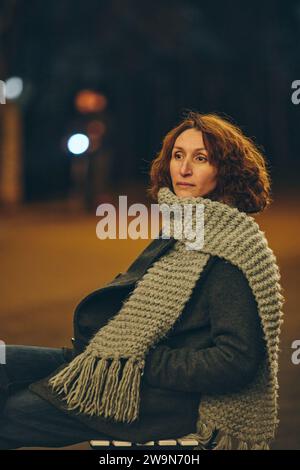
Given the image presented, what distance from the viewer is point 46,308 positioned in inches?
372

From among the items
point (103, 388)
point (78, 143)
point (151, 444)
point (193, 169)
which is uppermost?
point (78, 143)

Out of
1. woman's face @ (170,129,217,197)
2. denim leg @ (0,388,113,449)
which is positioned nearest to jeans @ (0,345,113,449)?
denim leg @ (0,388,113,449)

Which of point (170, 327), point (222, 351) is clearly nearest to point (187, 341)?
point (170, 327)

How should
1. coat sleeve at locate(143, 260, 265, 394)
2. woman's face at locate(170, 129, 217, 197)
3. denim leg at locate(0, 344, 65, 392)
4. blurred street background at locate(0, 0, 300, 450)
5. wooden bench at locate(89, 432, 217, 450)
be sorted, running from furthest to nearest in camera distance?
1. blurred street background at locate(0, 0, 300, 450)
2. denim leg at locate(0, 344, 65, 392)
3. woman's face at locate(170, 129, 217, 197)
4. wooden bench at locate(89, 432, 217, 450)
5. coat sleeve at locate(143, 260, 265, 394)

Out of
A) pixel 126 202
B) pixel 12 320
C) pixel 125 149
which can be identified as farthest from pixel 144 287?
pixel 125 149

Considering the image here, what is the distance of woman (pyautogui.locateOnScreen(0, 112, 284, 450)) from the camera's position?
312cm

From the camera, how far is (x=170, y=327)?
3193 mm

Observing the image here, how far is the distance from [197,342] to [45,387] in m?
0.49

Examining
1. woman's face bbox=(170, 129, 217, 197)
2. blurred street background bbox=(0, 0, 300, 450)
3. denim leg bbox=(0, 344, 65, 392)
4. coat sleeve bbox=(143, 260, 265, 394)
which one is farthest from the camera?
blurred street background bbox=(0, 0, 300, 450)

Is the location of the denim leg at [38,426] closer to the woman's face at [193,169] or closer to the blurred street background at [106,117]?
the woman's face at [193,169]

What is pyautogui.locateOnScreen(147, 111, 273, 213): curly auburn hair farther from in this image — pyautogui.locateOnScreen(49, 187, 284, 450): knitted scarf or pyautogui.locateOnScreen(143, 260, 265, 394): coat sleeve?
pyautogui.locateOnScreen(143, 260, 265, 394): coat sleeve

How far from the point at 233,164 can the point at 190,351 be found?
2.04 feet

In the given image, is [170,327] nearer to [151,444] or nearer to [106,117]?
[151,444]

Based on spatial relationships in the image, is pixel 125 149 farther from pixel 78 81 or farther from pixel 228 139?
pixel 228 139
